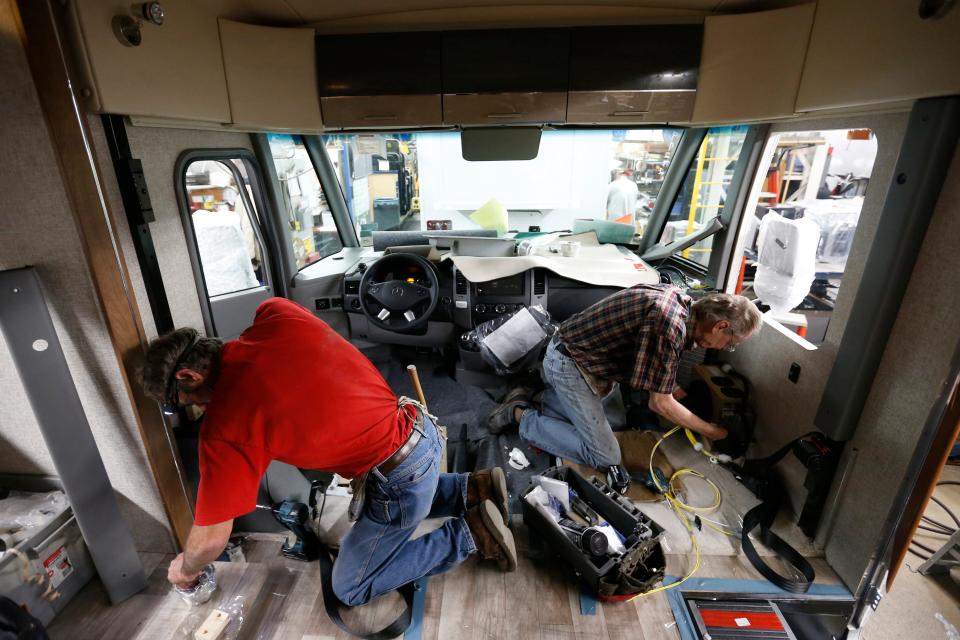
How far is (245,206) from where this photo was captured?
3031mm

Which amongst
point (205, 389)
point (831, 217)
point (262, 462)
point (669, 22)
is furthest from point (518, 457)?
point (831, 217)

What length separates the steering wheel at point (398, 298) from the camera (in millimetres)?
3271

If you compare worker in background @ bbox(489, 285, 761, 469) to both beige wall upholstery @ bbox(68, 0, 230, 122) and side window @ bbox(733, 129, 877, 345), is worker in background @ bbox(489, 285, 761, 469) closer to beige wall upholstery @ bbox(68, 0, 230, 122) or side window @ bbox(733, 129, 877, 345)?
side window @ bbox(733, 129, 877, 345)

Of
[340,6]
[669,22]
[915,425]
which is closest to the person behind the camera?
[915,425]

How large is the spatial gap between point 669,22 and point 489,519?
269 cm

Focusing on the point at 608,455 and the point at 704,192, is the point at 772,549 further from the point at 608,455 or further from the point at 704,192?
the point at 704,192

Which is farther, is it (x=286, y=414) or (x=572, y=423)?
(x=572, y=423)

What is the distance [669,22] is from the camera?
241 centimetres

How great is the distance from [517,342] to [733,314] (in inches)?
57.0

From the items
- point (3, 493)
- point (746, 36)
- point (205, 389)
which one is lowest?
point (3, 493)

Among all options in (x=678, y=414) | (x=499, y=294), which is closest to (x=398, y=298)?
(x=499, y=294)

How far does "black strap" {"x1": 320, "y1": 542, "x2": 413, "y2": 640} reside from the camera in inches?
66.9

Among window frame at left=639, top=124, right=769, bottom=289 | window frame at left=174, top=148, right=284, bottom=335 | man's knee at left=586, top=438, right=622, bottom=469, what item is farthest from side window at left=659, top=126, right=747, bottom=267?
window frame at left=174, top=148, right=284, bottom=335

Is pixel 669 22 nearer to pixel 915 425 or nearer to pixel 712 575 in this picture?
pixel 915 425
